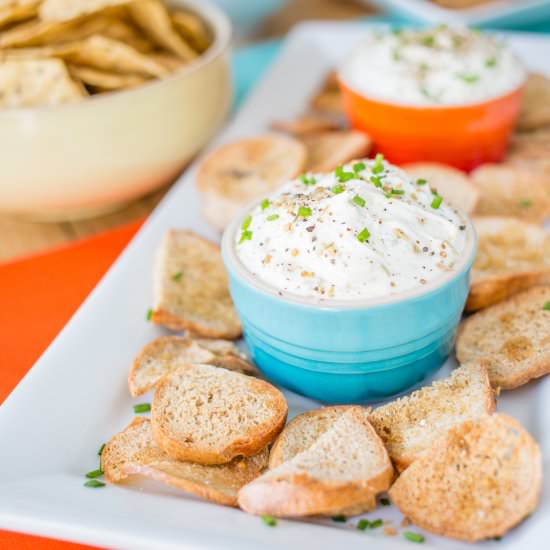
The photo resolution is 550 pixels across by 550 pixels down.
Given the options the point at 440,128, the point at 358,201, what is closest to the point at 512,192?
the point at 440,128

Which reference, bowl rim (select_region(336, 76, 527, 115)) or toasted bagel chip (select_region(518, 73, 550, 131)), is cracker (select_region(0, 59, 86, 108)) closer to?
bowl rim (select_region(336, 76, 527, 115))

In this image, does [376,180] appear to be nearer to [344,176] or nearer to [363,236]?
[344,176]

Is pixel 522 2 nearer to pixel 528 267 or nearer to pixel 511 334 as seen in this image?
pixel 528 267

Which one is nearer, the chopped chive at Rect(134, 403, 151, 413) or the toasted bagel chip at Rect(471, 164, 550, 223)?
the chopped chive at Rect(134, 403, 151, 413)

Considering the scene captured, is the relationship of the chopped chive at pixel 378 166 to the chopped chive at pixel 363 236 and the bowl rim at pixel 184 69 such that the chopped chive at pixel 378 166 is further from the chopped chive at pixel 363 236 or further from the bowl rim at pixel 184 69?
the bowl rim at pixel 184 69

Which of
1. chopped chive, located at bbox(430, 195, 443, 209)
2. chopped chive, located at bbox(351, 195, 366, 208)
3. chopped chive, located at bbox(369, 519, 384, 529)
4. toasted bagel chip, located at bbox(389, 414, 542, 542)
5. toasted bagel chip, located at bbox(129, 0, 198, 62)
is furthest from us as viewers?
toasted bagel chip, located at bbox(129, 0, 198, 62)

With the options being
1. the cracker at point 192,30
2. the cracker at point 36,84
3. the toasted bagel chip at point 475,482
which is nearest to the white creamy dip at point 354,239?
the toasted bagel chip at point 475,482

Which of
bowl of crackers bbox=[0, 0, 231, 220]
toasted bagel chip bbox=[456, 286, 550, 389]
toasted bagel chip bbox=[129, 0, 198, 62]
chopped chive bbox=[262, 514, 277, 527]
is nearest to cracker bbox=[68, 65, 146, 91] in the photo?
bowl of crackers bbox=[0, 0, 231, 220]
